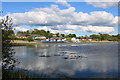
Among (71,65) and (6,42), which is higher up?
(6,42)

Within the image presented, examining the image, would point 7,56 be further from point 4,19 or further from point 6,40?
point 4,19

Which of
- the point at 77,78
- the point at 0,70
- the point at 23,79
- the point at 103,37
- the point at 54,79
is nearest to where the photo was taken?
the point at 0,70

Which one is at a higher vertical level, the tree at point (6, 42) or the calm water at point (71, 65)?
the tree at point (6, 42)

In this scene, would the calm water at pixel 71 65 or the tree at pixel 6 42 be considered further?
the calm water at pixel 71 65

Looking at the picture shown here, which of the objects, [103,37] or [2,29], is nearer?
[2,29]

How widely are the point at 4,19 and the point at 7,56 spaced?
2325 mm

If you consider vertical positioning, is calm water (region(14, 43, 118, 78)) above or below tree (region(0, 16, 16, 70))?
below

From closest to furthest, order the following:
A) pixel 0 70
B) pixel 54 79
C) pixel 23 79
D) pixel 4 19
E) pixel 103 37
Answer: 1. pixel 0 70
2. pixel 4 19
3. pixel 23 79
4. pixel 54 79
5. pixel 103 37

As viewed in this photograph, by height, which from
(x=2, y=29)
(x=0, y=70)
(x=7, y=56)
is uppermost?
(x=2, y=29)

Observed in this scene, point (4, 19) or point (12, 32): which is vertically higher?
point (4, 19)

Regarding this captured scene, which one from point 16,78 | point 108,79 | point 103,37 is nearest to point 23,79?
point 16,78

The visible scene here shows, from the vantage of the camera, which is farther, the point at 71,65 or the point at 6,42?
the point at 71,65

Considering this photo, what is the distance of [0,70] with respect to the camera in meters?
8.66

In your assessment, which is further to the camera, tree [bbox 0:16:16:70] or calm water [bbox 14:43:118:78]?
calm water [bbox 14:43:118:78]
